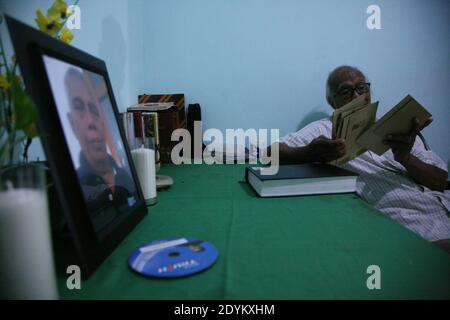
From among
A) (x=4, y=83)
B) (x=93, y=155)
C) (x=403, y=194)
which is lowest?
(x=403, y=194)

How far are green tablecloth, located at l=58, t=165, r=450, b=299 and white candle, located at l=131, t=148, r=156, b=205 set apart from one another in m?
0.04

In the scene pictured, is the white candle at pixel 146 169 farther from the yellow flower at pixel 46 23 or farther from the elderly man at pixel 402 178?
the elderly man at pixel 402 178

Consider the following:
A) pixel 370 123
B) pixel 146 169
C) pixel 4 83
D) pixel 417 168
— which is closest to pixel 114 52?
pixel 146 169

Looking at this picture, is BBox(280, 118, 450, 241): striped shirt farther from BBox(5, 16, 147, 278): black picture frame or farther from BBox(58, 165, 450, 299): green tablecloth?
BBox(5, 16, 147, 278): black picture frame

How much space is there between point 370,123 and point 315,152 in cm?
21

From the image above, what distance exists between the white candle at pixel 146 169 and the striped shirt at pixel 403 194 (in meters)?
0.74

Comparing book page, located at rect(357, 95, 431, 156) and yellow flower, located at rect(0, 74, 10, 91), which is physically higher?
yellow flower, located at rect(0, 74, 10, 91)

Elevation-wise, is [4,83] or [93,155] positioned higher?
[4,83]

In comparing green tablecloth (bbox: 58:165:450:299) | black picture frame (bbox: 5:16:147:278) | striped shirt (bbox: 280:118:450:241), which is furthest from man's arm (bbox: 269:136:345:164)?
black picture frame (bbox: 5:16:147:278)

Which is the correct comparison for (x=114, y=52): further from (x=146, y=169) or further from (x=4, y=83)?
(x=4, y=83)

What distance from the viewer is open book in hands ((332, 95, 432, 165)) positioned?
0.95m

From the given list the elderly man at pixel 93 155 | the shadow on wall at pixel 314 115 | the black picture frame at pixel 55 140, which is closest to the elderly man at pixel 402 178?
the shadow on wall at pixel 314 115

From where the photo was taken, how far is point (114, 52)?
1272mm

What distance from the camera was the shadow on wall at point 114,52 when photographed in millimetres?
1169
